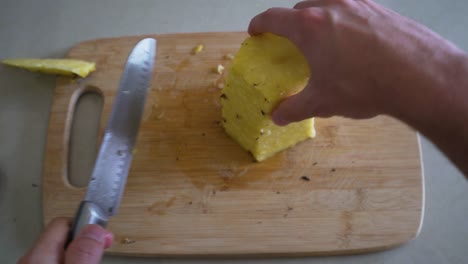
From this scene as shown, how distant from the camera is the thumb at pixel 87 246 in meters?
0.92

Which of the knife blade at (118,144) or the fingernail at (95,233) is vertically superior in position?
the knife blade at (118,144)

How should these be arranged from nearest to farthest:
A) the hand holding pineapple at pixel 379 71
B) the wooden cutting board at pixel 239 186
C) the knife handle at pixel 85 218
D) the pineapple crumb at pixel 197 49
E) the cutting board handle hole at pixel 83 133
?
the hand holding pineapple at pixel 379 71 < the knife handle at pixel 85 218 < the wooden cutting board at pixel 239 186 < the cutting board handle hole at pixel 83 133 < the pineapple crumb at pixel 197 49

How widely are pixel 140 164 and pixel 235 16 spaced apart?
894 millimetres

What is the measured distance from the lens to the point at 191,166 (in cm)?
141

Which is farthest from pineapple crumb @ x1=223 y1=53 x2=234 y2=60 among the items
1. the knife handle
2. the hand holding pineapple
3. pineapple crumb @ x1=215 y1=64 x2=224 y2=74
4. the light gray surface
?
the knife handle

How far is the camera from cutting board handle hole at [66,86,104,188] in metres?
1.49

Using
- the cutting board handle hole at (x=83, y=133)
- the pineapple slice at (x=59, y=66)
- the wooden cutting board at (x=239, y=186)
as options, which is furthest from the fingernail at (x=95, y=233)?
the pineapple slice at (x=59, y=66)

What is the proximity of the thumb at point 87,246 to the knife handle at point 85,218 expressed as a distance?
0.06 meters

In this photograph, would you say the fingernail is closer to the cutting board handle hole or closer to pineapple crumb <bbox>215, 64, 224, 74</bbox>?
the cutting board handle hole

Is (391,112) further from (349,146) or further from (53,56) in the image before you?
(53,56)

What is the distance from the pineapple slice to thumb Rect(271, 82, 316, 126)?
88 cm

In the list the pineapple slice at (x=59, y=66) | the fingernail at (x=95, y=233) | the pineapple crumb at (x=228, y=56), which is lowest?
the fingernail at (x=95, y=233)

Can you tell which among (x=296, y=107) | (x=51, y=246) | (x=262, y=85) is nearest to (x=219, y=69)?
(x=262, y=85)

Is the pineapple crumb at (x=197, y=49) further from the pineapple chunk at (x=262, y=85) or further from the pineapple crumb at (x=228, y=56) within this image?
the pineapple chunk at (x=262, y=85)
